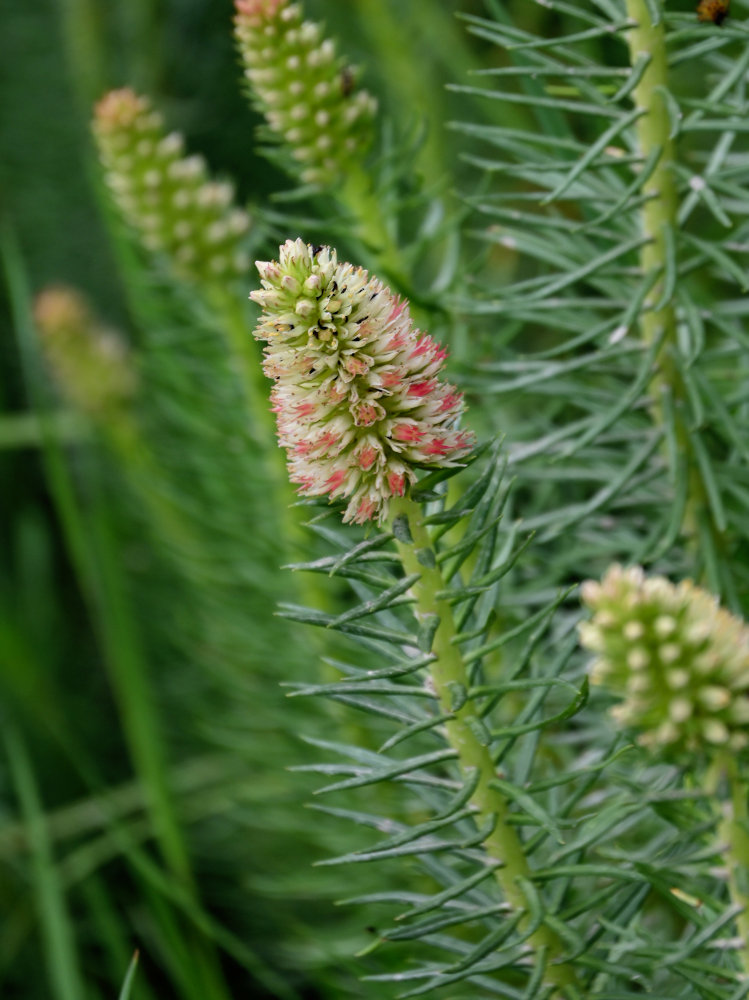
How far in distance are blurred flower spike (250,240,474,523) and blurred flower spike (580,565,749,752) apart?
9cm

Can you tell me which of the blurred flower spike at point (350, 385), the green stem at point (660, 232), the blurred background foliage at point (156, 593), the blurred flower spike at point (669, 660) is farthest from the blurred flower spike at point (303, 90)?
the blurred flower spike at point (669, 660)

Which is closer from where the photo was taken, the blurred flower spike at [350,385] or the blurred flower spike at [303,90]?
the blurred flower spike at [350,385]

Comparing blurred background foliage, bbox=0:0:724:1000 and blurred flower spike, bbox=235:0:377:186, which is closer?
blurred flower spike, bbox=235:0:377:186

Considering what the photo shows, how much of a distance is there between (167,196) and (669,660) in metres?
0.61

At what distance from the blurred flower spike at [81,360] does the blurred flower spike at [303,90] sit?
0.51 metres

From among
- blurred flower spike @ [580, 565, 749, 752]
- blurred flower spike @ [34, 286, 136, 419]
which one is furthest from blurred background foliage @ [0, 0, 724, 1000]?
blurred flower spike @ [580, 565, 749, 752]

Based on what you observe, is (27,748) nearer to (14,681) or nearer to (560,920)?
(14,681)

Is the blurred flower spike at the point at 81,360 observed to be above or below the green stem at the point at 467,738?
above

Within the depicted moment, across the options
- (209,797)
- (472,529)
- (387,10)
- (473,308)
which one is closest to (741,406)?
(473,308)

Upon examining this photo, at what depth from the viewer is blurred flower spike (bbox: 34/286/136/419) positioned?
1.19 meters

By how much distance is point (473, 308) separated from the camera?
2.18ft

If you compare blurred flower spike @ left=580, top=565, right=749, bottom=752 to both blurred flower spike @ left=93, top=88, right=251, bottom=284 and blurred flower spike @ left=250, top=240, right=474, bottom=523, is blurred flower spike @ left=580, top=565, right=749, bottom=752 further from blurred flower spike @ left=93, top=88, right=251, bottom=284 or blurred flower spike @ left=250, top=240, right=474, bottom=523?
blurred flower spike @ left=93, top=88, right=251, bottom=284

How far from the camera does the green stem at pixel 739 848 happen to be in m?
0.42

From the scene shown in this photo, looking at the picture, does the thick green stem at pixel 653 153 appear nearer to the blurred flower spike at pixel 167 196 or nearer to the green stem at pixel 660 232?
the green stem at pixel 660 232
